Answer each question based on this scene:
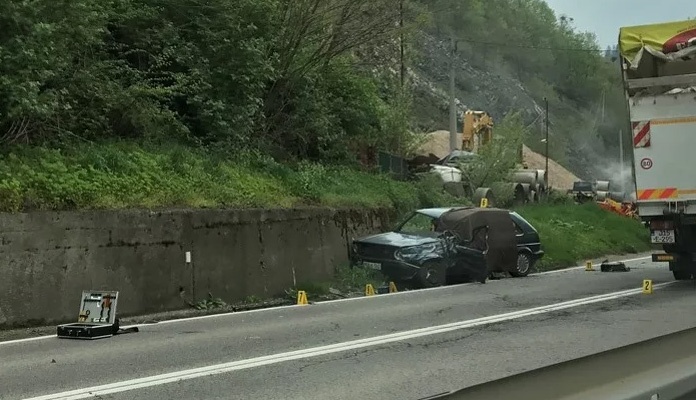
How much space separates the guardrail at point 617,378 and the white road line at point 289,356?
435cm

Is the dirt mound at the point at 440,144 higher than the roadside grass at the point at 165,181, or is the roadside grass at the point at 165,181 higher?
the dirt mound at the point at 440,144

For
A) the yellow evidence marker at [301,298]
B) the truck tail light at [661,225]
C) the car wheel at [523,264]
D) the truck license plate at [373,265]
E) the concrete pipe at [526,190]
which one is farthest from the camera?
the concrete pipe at [526,190]

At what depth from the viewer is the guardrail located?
12.5 feet

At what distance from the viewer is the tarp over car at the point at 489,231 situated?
1770 cm

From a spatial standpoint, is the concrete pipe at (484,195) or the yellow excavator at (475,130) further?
the yellow excavator at (475,130)

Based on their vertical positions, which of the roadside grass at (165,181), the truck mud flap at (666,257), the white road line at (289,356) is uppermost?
the roadside grass at (165,181)

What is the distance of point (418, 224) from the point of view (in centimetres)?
1877

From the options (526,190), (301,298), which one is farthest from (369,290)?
(526,190)

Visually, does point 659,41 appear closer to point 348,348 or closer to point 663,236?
point 663,236

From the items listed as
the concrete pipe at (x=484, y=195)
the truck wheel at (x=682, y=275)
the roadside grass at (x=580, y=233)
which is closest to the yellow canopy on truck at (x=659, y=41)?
the truck wheel at (x=682, y=275)

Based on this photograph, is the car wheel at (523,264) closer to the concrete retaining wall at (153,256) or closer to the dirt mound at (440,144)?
the concrete retaining wall at (153,256)

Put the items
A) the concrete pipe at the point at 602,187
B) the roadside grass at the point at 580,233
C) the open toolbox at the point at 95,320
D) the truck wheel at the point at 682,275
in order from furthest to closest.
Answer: the concrete pipe at the point at 602,187 < the roadside grass at the point at 580,233 < the truck wheel at the point at 682,275 < the open toolbox at the point at 95,320

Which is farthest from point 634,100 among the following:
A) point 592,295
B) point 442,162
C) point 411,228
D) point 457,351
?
point 442,162

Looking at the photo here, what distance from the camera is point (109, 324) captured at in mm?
10625
